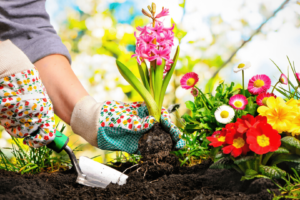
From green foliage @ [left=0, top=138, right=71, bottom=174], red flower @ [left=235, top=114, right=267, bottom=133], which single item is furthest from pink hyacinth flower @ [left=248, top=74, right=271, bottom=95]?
green foliage @ [left=0, top=138, right=71, bottom=174]

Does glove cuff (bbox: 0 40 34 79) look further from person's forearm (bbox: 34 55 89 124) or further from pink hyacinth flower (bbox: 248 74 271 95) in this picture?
pink hyacinth flower (bbox: 248 74 271 95)

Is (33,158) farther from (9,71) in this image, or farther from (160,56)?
(160,56)

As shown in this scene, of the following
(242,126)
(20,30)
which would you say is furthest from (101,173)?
(20,30)

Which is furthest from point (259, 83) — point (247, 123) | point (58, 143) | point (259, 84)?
point (58, 143)

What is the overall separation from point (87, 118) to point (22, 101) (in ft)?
1.03

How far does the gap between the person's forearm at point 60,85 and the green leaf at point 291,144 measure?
3.04 ft

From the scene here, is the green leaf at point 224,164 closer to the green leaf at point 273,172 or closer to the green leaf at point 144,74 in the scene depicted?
the green leaf at point 273,172

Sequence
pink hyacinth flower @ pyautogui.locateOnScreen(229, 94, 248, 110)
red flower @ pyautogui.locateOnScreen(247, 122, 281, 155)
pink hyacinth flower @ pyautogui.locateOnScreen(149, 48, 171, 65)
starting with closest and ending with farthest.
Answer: red flower @ pyautogui.locateOnScreen(247, 122, 281, 155), pink hyacinth flower @ pyautogui.locateOnScreen(229, 94, 248, 110), pink hyacinth flower @ pyautogui.locateOnScreen(149, 48, 171, 65)

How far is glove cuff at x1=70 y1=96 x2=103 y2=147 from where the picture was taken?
1.17 meters

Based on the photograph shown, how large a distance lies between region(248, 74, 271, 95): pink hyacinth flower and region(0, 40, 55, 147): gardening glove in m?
0.83

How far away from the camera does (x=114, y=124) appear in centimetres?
114

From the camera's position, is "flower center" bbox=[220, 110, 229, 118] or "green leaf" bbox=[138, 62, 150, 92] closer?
"flower center" bbox=[220, 110, 229, 118]

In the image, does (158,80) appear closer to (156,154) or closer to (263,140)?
(156,154)

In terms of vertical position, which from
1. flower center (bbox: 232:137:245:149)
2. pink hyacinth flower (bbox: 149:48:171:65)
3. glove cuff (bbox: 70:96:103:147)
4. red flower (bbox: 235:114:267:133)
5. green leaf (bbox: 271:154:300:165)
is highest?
pink hyacinth flower (bbox: 149:48:171:65)
